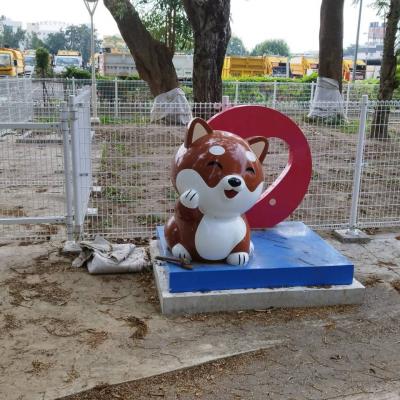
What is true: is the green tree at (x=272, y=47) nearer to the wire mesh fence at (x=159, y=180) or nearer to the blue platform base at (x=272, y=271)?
the wire mesh fence at (x=159, y=180)

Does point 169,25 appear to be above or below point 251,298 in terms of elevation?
above

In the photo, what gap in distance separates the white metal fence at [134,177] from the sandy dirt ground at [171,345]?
48.0 inches

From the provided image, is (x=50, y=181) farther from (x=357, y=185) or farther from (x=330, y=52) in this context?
(x=330, y=52)

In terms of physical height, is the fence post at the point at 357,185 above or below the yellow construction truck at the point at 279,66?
below

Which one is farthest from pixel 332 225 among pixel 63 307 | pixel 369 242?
pixel 63 307

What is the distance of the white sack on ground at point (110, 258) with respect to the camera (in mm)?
5000

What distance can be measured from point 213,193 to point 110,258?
1.51 meters

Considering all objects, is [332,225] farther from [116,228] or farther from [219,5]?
[219,5]

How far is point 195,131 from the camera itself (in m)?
4.33

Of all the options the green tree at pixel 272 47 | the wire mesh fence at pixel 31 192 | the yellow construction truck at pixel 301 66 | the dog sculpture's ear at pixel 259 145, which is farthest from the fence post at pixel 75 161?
the green tree at pixel 272 47

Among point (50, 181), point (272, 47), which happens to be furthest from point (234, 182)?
point (272, 47)

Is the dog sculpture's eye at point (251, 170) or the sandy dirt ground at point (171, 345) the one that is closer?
the sandy dirt ground at point (171, 345)

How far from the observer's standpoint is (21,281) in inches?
189

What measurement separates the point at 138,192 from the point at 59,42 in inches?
4327
